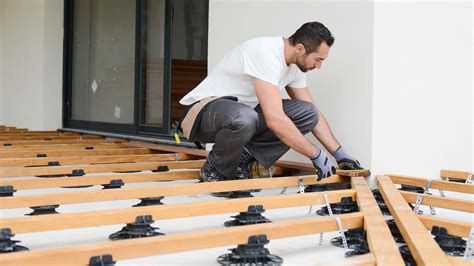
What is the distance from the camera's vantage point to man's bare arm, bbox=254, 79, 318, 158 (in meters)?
2.39

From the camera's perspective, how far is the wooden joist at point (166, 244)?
1234 millimetres

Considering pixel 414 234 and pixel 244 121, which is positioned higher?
pixel 244 121

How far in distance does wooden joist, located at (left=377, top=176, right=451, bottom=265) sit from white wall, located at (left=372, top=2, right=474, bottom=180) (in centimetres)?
57

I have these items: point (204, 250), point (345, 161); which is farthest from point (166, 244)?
point (345, 161)

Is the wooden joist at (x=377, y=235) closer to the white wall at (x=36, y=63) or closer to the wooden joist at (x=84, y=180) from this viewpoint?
the wooden joist at (x=84, y=180)

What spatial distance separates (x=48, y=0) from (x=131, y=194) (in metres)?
4.87

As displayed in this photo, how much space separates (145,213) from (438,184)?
1275 mm

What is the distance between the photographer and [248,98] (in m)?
2.78

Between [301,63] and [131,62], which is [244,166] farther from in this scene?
[131,62]

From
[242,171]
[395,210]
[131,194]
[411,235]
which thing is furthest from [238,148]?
[411,235]

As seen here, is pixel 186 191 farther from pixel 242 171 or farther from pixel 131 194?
pixel 242 171

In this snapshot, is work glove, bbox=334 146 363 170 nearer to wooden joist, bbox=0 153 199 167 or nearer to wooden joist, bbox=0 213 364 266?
wooden joist, bbox=0 213 364 266

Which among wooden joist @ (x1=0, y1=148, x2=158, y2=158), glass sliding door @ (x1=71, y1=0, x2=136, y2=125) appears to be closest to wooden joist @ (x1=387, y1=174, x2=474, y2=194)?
wooden joist @ (x1=0, y1=148, x2=158, y2=158)

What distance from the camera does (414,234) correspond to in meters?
1.53
